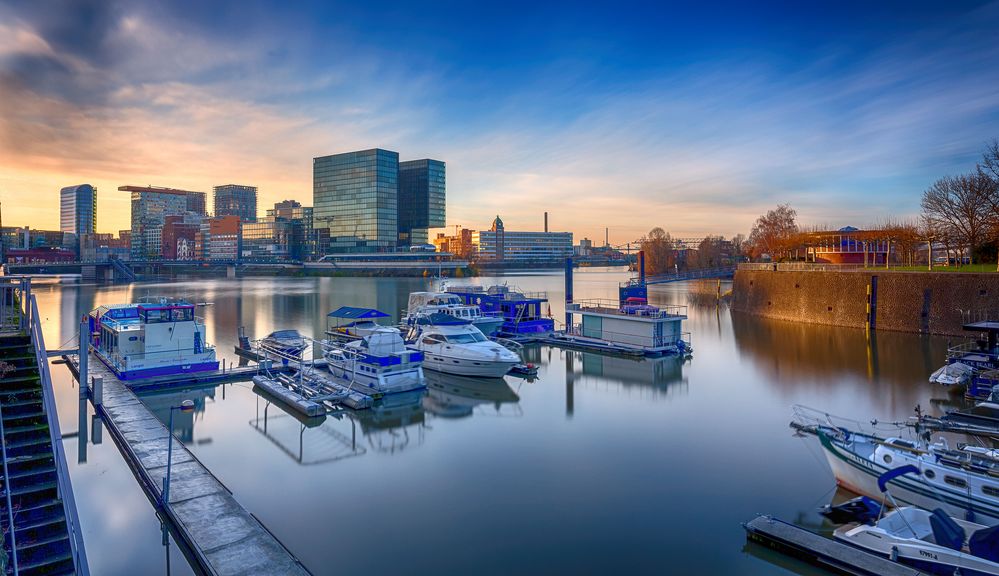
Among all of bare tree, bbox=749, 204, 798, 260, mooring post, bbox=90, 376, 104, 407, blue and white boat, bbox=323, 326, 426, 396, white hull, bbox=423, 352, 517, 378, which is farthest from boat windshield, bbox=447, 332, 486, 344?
bare tree, bbox=749, 204, 798, 260

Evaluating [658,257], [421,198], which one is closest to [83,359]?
[658,257]

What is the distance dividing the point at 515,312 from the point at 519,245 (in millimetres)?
147315

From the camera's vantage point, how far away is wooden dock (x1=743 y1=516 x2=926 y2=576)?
27.8 ft

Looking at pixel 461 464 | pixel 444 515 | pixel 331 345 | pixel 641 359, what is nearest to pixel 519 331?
pixel 641 359

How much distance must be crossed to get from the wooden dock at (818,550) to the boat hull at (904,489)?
2195mm

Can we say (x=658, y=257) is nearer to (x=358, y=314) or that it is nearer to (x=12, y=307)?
(x=358, y=314)

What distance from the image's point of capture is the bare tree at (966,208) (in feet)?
126

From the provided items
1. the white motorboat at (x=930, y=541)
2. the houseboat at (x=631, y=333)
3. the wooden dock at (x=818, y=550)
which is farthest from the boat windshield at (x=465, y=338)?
the white motorboat at (x=930, y=541)

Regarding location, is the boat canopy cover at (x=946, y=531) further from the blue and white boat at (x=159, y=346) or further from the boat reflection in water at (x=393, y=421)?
the blue and white boat at (x=159, y=346)

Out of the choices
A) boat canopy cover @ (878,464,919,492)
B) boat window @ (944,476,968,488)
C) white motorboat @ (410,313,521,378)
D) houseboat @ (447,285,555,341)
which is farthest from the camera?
houseboat @ (447,285,555,341)

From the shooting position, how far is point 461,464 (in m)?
14.2

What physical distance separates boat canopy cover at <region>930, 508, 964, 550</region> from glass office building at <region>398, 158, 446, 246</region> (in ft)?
471

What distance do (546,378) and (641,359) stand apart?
605 centimetres

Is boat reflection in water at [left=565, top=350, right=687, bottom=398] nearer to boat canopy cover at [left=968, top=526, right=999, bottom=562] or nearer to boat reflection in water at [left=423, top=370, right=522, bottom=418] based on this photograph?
boat reflection in water at [left=423, top=370, right=522, bottom=418]
